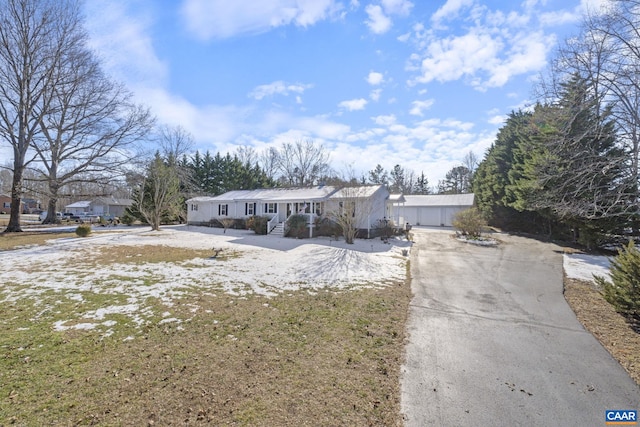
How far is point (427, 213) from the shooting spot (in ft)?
104

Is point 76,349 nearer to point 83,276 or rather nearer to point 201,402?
point 201,402

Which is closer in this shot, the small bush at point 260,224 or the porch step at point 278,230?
the porch step at point 278,230

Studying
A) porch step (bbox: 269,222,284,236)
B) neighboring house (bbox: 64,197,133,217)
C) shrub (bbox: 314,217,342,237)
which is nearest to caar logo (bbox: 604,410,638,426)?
shrub (bbox: 314,217,342,237)

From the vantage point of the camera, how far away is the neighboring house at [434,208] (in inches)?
1197

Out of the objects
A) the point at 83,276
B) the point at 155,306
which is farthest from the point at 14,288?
the point at 155,306

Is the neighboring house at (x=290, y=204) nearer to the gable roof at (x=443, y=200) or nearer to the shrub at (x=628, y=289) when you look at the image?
the gable roof at (x=443, y=200)

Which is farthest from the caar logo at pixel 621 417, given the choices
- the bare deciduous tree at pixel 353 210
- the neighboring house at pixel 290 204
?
the neighboring house at pixel 290 204

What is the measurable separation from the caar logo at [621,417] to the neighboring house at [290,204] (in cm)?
1457

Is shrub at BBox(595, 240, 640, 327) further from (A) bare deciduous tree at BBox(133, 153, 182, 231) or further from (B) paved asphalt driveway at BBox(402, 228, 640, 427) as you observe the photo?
(A) bare deciduous tree at BBox(133, 153, 182, 231)

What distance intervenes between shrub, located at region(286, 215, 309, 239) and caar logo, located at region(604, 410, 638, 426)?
17.0 m

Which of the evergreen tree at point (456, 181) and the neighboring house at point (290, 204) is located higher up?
the evergreen tree at point (456, 181)

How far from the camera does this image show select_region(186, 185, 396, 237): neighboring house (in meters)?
18.8

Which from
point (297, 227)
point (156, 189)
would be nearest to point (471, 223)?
point (297, 227)

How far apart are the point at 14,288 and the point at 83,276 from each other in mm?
1474
